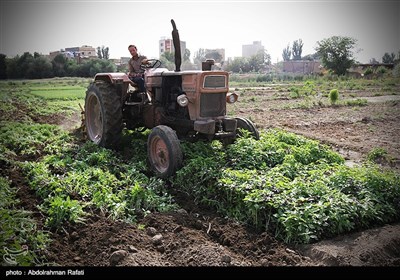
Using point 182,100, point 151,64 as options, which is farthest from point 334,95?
point 182,100

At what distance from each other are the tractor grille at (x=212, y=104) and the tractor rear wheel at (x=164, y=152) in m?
0.75

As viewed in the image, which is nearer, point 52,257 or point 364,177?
point 52,257

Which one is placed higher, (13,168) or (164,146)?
(164,146)

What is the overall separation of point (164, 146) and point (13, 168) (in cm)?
249

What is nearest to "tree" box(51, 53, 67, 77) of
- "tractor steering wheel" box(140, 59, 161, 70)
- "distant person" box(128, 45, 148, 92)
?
"distant person" box(128, 45, 148, 92)

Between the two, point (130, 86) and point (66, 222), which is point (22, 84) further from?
point (66, 222)

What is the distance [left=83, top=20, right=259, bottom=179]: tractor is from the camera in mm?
5438

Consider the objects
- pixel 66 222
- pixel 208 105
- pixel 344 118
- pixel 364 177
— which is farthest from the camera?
pixel 344 118

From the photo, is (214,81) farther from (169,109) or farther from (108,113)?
(108,113)

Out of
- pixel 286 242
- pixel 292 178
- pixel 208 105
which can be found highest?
pixel 208 105

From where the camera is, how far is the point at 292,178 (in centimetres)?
466

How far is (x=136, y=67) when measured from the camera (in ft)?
22.9

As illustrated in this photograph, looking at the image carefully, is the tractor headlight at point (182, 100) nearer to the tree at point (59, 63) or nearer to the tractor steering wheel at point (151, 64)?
the tractor steering wheel at point (151, 64)
